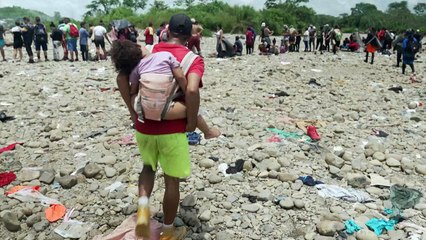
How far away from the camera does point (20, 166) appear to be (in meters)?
4.48

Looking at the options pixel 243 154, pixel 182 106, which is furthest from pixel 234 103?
pixel 182 106

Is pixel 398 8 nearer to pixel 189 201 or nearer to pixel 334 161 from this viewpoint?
pixel 334 161

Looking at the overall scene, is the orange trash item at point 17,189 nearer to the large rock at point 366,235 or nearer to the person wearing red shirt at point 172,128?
the person wearing red shirt at point 172,128

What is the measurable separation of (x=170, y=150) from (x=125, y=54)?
72 centimetres

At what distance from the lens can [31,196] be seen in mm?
3705

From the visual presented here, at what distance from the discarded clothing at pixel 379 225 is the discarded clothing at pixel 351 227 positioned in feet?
0.41

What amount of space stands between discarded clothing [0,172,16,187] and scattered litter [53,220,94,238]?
3.88 ft

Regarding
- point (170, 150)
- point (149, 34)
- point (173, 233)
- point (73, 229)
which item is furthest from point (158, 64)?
point (149, 34)

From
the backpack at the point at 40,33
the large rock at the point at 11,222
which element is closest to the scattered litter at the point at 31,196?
the large rock at the point at 11,222

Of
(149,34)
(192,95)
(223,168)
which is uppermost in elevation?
(149,34)

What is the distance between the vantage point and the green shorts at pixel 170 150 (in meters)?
2.52

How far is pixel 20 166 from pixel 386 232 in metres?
4.16

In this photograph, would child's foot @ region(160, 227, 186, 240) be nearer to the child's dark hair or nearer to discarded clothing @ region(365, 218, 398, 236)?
the child's dark hair

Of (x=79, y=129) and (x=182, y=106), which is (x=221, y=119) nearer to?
(x=79, y=129)
